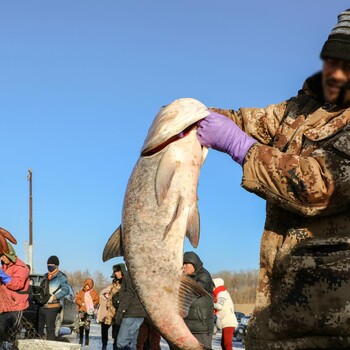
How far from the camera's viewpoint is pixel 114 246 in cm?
349

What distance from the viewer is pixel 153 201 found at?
3.36 metres

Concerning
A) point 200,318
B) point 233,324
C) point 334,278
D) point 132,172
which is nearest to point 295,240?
point 334,278

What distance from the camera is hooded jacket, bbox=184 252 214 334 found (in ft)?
33.4

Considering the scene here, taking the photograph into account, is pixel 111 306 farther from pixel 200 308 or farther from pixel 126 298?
pixel 200 308

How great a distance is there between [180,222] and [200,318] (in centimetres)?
711

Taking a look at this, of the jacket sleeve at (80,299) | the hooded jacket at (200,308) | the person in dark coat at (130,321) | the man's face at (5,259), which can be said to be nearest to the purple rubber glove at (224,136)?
the hooded jacket at (200,308)

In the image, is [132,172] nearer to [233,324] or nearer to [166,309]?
[166,309]

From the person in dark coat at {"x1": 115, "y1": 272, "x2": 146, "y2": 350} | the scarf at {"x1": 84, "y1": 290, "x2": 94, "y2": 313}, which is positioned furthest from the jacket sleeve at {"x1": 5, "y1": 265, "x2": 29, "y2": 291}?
the scarf at {"x1": 84, "y1": 290, "x2": 94, "y2": 313}

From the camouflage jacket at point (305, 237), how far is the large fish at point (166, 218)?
28 centimetres

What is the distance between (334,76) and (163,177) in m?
0.82

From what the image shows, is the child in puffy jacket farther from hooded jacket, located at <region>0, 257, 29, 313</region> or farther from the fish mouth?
the fish mouth

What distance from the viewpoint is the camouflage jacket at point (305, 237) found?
3.05 meters

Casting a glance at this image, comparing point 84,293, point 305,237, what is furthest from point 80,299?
point 305,237

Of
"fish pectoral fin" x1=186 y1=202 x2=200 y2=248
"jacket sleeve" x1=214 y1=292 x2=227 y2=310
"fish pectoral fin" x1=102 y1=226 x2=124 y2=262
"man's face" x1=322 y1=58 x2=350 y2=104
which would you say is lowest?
"jacket sleeve" x1=214 y1=292 x2=227 y2=310
